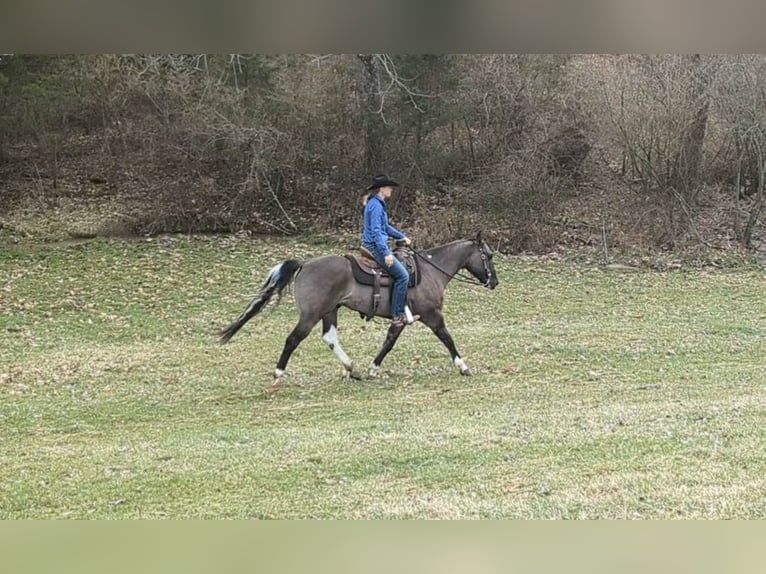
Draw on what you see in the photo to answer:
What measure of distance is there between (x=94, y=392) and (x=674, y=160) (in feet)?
51.4

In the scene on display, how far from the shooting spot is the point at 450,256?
9.83 m

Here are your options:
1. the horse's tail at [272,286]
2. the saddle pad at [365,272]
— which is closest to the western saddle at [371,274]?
the saddle pad at [365,272]

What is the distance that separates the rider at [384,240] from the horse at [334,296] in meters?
0.13

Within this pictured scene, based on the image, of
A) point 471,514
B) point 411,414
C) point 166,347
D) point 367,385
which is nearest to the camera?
point 471,514

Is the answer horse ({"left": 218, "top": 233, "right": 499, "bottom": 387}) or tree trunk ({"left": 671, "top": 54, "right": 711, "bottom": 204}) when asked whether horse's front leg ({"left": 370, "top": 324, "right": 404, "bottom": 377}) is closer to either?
horse ({"left": 218, "top": 233, "right": 499, "bottom": 387})

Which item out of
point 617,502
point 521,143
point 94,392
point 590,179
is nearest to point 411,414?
point 617,502

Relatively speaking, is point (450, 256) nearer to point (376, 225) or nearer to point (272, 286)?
point (376, 225)

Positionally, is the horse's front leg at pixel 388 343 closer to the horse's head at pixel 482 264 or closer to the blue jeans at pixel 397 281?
the blue jeans at pixel 397 281

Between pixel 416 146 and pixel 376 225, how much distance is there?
1304 centimetres

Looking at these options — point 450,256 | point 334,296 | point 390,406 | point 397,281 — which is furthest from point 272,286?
point 450,256

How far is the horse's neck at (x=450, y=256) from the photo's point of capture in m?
9.73

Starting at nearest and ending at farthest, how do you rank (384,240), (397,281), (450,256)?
(384,240), (397,281), (450,256)

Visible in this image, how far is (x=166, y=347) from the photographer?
12109mm
